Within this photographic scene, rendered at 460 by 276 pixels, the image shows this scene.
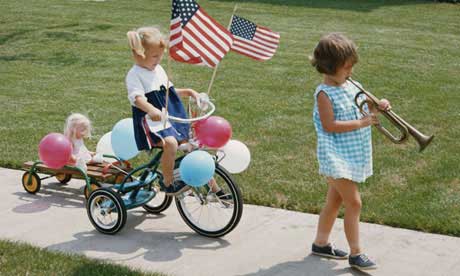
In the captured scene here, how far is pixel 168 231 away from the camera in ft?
18.2

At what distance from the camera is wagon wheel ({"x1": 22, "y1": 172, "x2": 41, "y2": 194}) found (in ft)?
21.1

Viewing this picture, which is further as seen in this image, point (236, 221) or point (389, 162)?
point (389, 162)

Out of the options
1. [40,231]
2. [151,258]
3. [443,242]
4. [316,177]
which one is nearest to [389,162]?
[316,177]

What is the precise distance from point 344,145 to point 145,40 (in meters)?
1.66

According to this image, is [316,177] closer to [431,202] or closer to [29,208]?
[431,202]

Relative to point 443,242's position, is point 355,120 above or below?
above

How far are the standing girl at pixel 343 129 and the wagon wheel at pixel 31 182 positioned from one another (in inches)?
116

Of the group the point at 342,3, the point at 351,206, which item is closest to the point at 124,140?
the point at 351,206

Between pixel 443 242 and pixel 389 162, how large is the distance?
2.07m

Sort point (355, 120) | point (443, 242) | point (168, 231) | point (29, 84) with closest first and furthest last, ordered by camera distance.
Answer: point (355, 120)
point (443, 242)
point (168, 231)
point (29, 84)

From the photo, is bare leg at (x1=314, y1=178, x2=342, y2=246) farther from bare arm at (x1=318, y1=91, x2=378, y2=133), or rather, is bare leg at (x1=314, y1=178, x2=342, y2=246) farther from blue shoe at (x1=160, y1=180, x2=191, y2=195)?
blue shoe at (x1=160, y1=180, x2=191, y2=195)

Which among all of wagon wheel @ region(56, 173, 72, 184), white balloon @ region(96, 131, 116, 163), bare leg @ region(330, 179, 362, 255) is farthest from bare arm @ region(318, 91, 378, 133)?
wagon wheel @ region(56, 173, 72, 184)

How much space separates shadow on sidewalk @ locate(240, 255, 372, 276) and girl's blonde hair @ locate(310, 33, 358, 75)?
52.7 inches

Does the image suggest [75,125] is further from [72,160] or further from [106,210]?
[106,210]
